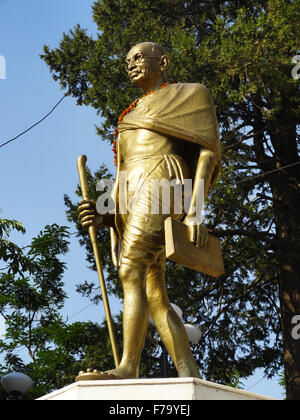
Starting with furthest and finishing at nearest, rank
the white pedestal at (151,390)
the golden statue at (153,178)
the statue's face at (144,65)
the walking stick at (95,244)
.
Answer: the statue's face at (144,65) < the walking stick at (95,244) < the golden statue at (153,178) < the white pedestal at (151,390)

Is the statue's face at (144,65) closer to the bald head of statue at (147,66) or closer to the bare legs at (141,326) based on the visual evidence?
the bald head of statue at (147,66)

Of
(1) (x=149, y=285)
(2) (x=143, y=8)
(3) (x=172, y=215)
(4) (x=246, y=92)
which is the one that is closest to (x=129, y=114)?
(3) (x=172, y=215)

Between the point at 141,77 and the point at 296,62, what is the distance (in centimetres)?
687

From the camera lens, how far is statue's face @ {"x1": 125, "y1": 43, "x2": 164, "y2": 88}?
17.8 feet

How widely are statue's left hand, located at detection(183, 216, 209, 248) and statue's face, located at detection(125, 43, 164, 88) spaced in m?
1.20

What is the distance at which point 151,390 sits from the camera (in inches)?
158

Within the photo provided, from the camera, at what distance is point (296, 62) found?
11.8m

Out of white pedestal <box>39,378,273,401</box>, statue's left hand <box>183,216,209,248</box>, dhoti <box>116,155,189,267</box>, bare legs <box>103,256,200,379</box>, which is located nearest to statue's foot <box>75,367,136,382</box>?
bare legs <box>103,256,200,379</box>

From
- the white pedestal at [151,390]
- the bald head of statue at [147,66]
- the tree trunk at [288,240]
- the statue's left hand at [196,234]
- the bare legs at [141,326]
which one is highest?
the tree trunk at [288,240]

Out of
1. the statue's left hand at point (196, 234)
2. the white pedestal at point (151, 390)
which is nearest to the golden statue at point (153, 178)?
the statue's left hand at point (196, 234)

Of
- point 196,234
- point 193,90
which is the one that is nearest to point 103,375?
point 196,234

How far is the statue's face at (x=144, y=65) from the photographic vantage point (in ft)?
17.8

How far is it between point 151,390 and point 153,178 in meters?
1.48

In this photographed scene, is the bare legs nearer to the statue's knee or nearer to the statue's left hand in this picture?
the statue's knee
